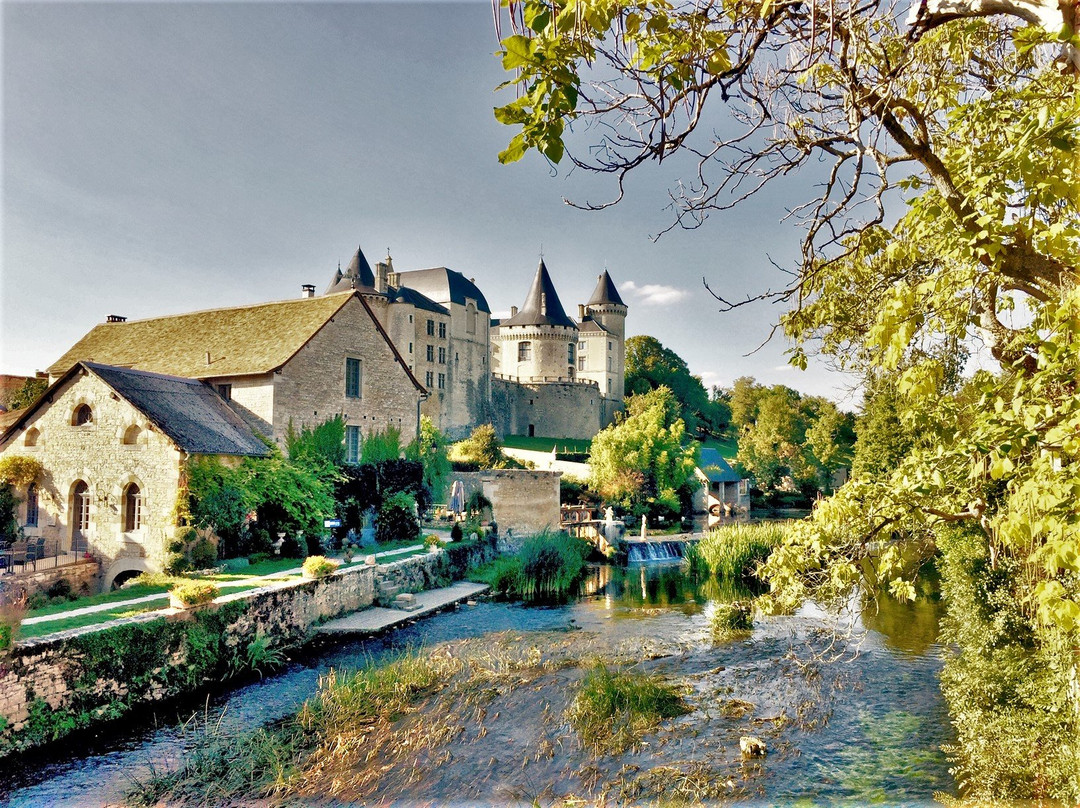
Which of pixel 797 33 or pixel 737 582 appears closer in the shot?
pixel 797 33

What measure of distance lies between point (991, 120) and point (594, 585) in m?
20.0

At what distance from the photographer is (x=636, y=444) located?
36.1 m

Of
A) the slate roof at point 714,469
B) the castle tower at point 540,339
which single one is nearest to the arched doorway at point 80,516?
the slate roof at point 714,469

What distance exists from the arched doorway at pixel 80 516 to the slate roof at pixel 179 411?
249 centimetres

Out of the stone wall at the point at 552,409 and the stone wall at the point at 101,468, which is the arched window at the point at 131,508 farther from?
the stone wall at the point at 552,409

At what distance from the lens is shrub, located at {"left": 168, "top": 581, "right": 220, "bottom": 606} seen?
38.4 feet

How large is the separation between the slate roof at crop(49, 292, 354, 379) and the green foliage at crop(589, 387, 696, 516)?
17.0 meters

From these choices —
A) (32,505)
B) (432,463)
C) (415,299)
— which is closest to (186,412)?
(32,505)

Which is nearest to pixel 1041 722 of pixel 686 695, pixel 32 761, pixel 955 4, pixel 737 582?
pixel 686 695

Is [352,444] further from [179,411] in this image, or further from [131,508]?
[131,508]

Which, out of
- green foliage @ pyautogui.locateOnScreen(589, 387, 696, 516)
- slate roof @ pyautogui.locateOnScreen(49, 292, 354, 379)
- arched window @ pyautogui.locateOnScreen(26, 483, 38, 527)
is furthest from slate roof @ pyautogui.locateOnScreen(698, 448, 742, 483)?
arched window @ pyautogui.locateOnScreen(26, 483, 38, 527)

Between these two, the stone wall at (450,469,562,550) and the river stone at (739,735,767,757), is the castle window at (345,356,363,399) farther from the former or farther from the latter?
the river stone at (739,735,767,757)

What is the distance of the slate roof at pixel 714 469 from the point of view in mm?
41812

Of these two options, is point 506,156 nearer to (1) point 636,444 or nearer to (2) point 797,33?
(2) point 797,33
